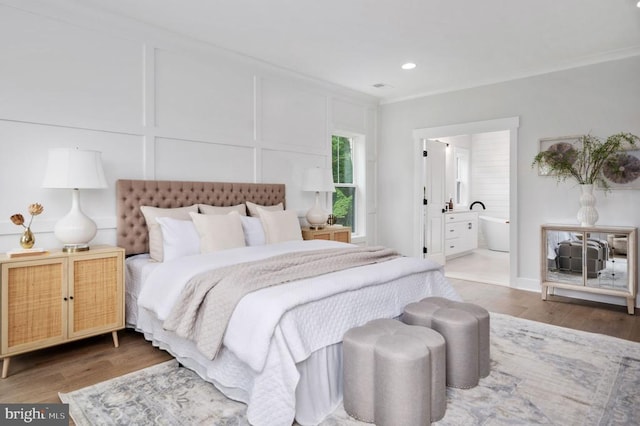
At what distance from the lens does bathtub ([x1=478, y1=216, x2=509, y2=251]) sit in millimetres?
7742

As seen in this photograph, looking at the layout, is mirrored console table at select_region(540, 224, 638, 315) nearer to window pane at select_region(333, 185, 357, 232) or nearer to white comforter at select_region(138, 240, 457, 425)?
white comforter at select_region(138, 240, 457, 425)

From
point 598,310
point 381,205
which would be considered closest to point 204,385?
point 598,310

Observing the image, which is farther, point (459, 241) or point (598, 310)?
point (459, 241)

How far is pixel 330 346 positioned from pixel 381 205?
4287 millimetres

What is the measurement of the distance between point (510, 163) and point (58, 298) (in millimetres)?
4911

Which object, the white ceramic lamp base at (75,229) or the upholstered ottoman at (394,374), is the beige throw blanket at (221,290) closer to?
the upholstered ottoman at (394,374)

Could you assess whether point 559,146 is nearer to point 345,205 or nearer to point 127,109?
point 345,205

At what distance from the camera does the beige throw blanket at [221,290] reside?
209cm

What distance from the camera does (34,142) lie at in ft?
9.68

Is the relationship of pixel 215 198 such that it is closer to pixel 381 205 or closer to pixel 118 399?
pixel 118 399

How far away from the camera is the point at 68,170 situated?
278 centimetres

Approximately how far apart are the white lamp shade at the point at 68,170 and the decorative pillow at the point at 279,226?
1.56 m

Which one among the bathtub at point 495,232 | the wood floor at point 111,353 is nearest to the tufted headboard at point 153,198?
the wood floor at point 111,353

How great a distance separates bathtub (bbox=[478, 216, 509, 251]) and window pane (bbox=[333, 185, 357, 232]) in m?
3.56
